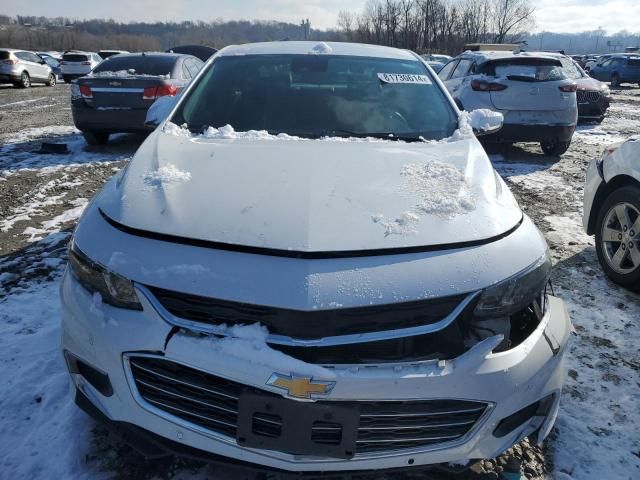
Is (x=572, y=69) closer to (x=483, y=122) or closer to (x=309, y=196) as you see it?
(x=483, y=122)

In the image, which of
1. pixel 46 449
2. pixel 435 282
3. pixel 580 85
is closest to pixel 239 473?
pixel 46 449

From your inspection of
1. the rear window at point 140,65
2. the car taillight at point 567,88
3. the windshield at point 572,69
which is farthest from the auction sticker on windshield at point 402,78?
the windshield at point 572,69

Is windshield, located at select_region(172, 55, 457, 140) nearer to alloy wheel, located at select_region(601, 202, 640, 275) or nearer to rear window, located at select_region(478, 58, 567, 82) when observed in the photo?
alloy wheel, located at select_region(601, 202, 640, 275)

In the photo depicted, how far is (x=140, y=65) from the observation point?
789cm

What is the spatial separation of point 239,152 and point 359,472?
1.48 metres

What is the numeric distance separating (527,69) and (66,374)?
7445 mm

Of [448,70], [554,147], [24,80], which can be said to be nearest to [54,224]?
[554,147]

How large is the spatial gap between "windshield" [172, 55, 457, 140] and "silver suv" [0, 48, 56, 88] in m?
19.4

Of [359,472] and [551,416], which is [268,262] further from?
[551,416]

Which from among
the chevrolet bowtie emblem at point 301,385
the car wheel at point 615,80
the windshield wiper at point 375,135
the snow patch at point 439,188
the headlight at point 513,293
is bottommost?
the car wheel at point 615,80

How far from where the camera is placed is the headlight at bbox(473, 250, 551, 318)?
5.23ft

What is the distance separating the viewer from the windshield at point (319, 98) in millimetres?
2801

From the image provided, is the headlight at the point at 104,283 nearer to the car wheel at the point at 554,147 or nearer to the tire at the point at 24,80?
the car wheel at the point at 554,147

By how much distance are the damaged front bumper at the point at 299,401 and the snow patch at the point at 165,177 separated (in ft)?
1.82
